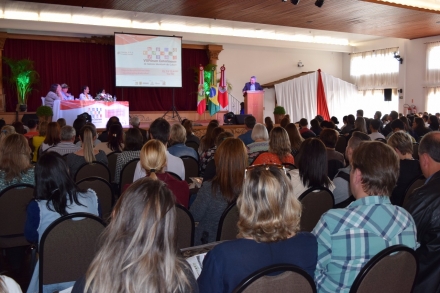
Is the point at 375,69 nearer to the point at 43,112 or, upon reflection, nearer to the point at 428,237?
the point at 43,112

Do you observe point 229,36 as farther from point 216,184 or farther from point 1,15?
point 216,184

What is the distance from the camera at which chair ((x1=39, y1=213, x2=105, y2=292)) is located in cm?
236

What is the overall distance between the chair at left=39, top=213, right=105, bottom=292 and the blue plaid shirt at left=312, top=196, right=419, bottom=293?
1.21 m

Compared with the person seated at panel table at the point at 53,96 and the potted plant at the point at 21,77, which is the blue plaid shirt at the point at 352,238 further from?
the potted plant at the point at 21,77

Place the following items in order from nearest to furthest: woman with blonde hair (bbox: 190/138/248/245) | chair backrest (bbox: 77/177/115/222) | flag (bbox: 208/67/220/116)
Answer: woman with blonde hair (bbox: 190/138/248/245), chair backrest (bbox: 77/177/115/222), flag (bbox: 208/67/220/116)

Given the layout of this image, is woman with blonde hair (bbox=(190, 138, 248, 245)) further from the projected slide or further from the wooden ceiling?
the projected slide

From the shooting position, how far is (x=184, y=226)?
269cm

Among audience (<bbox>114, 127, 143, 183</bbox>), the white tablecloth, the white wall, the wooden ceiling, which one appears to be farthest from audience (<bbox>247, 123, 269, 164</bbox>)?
the white wall

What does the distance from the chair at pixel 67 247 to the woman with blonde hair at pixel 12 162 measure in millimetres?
1412

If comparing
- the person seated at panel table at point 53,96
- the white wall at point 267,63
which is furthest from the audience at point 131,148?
the white wall at point 267,63

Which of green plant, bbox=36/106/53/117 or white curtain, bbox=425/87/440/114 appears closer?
green plant, bbox=36/106/53/117

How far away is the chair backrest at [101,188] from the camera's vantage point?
11.6 feet

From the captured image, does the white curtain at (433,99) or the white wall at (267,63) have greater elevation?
the white wall at (267,63)

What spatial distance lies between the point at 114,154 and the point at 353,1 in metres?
6.61
